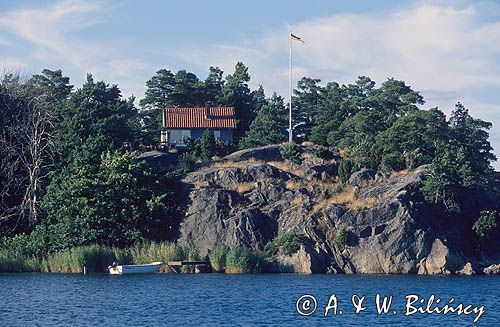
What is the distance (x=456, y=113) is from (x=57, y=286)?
188 feet

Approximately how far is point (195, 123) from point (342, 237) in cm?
3251

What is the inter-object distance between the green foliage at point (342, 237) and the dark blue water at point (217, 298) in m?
4.80

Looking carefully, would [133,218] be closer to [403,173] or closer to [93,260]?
[93,260]

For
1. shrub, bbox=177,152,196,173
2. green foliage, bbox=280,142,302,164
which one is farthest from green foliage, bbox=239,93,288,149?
shrub, bbox=177,152,196,173

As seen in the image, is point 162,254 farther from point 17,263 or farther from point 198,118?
point 198,118

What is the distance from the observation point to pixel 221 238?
225ft

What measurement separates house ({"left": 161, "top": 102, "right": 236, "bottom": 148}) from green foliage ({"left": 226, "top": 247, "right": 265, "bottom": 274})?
3012 centimetres

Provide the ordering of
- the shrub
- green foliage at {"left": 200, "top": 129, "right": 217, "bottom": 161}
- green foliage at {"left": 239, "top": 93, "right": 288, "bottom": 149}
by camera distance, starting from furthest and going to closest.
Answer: green foliage at {"left": 239, "top": 93, "right": 288, "bottom": 149}
green foliage at {"left": 200, "top": 129, "right": 217, "bottom": 161}
the shrub

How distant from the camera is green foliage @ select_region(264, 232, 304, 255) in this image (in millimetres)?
64438

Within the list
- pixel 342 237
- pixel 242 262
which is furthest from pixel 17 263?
pixel 342 237

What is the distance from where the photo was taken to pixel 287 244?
6450 centimetres

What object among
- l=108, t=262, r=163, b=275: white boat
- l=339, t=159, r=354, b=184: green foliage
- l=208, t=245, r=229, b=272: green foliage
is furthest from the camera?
l=339, t=159, r=354, b=184: green foliage

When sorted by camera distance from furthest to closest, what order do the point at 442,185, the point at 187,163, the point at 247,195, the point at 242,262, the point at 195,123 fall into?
1. the point at 195,123
2. the point at 187,163
3. the point at 247,195
4. the point at 442,185
5. the point at 242,262

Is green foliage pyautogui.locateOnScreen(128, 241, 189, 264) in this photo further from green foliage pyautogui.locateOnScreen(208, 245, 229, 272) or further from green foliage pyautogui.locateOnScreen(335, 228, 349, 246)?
green foliage pyautogui.locateOnScreen(335, 228, 349, 246)
